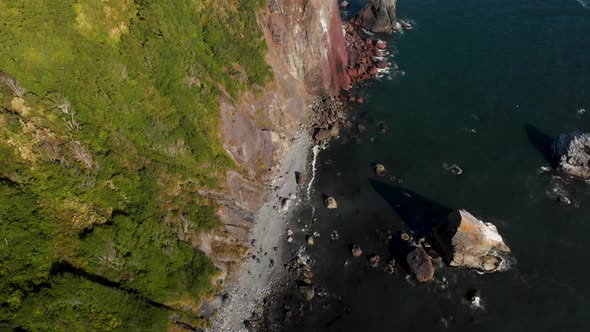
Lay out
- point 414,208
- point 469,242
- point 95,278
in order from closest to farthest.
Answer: point 95,278, point 469,242, point 414,208

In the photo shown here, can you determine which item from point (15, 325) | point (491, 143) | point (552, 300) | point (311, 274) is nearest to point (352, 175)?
point (311, 274)

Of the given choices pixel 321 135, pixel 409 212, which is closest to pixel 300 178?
pixel 321 135

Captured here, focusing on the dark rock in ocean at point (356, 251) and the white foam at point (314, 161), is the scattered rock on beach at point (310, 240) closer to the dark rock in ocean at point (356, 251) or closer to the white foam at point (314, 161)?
the dark rock in ocean at point (356, 251)

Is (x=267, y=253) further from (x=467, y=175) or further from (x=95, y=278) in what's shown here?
(x=467, y=175)

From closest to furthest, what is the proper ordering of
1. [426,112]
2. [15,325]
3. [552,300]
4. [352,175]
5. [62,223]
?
[15,325]
[62,223]
[552,300]
[352,175]
[426,112]

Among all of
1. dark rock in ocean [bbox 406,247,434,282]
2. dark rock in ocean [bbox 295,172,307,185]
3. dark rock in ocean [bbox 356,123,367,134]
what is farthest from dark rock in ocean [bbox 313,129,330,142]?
dark rock in ocean [bbox 406,247,434,282]

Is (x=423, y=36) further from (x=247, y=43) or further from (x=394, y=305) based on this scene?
(x=394, y=305)
